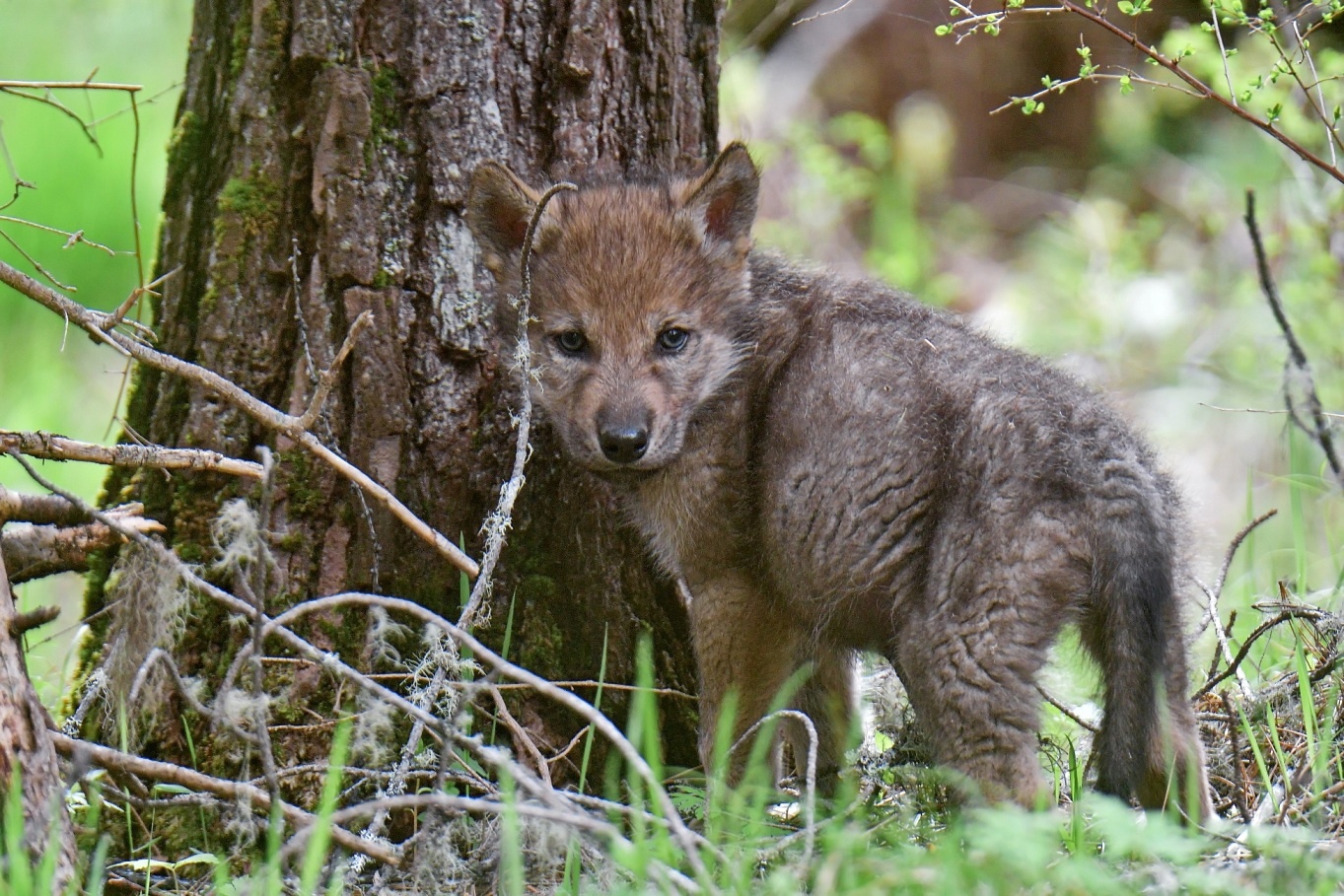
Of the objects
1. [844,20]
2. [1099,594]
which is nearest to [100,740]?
[1099,594]

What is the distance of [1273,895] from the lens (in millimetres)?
2148

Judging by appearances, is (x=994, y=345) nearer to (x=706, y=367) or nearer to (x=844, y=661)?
(x=706, y=367)

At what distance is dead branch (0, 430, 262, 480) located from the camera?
265cm

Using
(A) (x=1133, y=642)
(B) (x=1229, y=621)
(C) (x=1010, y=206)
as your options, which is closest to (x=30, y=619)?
(A) (x=1133, y=642)

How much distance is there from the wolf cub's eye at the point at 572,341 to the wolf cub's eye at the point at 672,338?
0.23 metres

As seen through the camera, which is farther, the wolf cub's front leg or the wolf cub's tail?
the wolf cub's front leg

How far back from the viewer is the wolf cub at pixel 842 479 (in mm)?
A: 3033

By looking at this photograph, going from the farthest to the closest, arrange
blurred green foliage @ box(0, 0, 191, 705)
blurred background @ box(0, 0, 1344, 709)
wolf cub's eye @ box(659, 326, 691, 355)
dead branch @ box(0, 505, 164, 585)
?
blurred green foliage @ box(0, 0, 191, 705)
blurred background @ box(0, 0, 1344, 709)
wolf cub's eye @ box(659, 326, 691, 355)
dead branch @ box(0, 505, 164, 585)

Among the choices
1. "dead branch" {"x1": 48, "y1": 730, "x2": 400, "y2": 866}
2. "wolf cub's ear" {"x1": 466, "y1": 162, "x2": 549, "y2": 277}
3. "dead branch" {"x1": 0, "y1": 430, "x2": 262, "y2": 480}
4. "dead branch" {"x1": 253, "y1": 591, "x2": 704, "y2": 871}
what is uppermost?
"wolf cub's ear" {"x1": 466, "y1": 162, "x2": 549, "y2": 277}

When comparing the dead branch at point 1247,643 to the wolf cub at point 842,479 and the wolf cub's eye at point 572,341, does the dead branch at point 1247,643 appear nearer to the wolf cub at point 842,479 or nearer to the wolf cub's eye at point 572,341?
the wolf cub at point 842,479

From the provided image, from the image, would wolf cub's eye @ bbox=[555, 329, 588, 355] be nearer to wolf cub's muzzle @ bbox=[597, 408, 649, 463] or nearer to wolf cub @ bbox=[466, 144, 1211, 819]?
wolf cub @ bbox=[466, 144, 1211, 819]

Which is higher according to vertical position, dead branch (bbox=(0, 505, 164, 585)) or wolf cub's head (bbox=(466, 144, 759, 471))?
wolf cub's head (bbox=(466, 144, 759, 471))

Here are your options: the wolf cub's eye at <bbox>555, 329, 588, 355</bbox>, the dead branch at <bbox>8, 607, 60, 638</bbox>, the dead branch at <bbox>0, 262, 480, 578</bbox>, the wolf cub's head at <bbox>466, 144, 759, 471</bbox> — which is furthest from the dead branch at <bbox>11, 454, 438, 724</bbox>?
the wolf cub's eye at <bbox>555, 329, 588, 355</bbox>

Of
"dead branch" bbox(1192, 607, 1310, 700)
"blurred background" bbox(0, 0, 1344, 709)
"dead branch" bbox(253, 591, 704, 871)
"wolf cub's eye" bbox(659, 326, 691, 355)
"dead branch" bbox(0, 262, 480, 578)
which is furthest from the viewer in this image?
"blurred background" bbox(0, 0, 1344, 709)
